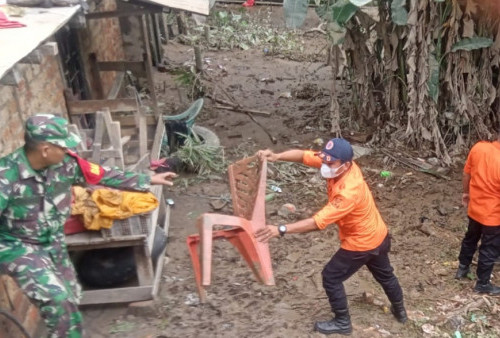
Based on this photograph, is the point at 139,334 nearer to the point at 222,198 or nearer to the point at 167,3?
the point at 222,198

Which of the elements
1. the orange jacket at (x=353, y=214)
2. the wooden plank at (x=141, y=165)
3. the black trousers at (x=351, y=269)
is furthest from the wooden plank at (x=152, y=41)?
the black trousers at (x=351, y=269)

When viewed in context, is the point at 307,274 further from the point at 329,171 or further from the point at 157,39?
the point at 157,39

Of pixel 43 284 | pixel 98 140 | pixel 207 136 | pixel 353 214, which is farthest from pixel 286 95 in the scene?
pixel 43 284

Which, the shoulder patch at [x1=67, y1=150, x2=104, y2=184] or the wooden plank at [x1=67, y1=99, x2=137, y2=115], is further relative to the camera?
the wooden plank at [x1=67, y1=99, x2=137, y2=115]

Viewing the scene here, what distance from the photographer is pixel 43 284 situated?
3379 millimetres

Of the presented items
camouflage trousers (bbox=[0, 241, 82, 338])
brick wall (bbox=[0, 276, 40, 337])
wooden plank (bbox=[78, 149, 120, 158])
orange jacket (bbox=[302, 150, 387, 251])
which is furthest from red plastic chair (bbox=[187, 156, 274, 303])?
brick wall (bbox=[0, 276, 40, 337])

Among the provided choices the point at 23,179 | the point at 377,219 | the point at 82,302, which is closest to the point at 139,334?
the point at 82,302

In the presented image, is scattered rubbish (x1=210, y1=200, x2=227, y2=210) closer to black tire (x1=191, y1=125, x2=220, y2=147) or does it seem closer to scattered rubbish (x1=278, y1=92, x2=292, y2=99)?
black tire (x1=191, y1=125, x2=220, y2=147)

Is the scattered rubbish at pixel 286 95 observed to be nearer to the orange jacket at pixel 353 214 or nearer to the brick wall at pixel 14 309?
the orange jacket at pixel 353 214

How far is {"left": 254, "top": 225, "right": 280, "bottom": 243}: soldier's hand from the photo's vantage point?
363 centimetres

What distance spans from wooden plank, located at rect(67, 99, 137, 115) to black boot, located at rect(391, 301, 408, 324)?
128 inches

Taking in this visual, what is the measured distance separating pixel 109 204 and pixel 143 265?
Answer: 0.67m

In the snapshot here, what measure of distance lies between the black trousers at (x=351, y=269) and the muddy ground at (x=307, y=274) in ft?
1.32

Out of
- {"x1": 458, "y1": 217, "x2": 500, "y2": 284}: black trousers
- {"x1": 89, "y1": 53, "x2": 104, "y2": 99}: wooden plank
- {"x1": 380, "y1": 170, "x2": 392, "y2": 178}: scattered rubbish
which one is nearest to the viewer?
{"x1": 458, "y1": 217, "x2": 500, "y2": 284}: black trousers
